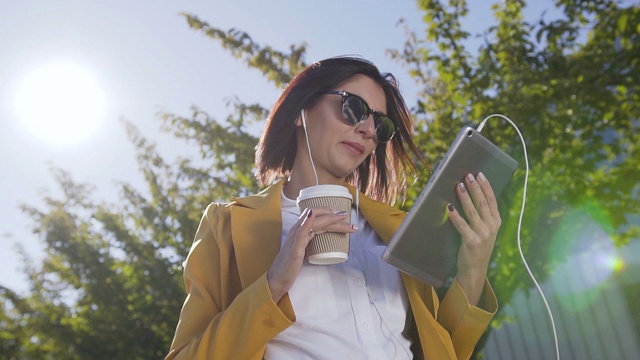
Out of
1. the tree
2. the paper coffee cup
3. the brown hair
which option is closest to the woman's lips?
the brown hair

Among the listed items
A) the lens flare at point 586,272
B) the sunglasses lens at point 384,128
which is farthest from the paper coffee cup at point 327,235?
the lens flare at point 586,272

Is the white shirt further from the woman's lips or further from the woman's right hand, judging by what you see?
the woman's lips

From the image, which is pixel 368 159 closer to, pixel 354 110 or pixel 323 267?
pixel 354 110

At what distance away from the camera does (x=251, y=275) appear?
176cm

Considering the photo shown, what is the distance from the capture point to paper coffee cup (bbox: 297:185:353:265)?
5.09 ft

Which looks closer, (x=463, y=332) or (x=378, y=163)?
(x=463, y=332)

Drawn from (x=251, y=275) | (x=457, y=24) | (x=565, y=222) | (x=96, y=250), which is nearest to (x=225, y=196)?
(x=96, y=250)

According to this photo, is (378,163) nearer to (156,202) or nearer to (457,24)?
(457,24)

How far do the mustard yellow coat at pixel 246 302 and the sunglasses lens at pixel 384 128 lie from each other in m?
0.31

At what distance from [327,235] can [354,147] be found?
56cm

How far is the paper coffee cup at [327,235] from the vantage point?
1.55m

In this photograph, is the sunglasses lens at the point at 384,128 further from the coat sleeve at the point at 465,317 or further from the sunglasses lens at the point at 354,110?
the coat sleeve at the point at 465,317

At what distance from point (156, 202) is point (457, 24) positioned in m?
3.51

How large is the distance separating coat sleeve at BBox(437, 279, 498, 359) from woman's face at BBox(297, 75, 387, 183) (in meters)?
0.49
